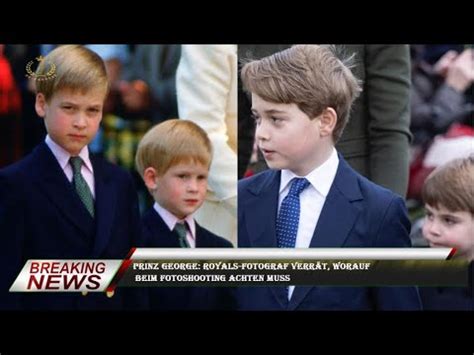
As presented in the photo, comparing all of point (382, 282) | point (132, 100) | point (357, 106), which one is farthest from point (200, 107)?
point (382, 282)

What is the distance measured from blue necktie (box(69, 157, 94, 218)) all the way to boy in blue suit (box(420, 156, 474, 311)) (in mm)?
2058

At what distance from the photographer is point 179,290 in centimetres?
846

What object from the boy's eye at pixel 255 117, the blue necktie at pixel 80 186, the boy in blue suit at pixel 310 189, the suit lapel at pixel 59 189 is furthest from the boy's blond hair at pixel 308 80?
the suit lapel at pixel 59 189

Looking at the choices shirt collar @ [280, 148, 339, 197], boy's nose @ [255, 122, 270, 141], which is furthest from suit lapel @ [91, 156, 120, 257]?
shirt collar @ [280, 148, 339, 197]

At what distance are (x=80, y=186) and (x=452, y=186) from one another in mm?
2297

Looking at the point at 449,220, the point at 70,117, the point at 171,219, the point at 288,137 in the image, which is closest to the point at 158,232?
the point at 171,219

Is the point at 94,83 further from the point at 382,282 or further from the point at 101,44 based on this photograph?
the point at 382,282

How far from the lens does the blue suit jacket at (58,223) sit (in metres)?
8.34

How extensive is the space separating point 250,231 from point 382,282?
2.86 feet

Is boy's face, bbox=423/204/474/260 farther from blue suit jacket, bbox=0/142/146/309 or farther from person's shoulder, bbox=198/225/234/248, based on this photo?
blue suit jacket, bbox=0/142/146/309

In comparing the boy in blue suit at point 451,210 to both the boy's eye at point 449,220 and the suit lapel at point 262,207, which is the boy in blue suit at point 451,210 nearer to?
the boy's eye at point 449,220

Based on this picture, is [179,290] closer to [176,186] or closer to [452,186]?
[176,186]

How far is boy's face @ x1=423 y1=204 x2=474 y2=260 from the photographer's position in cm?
843

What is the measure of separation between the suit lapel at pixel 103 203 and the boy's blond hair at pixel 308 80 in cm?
103
